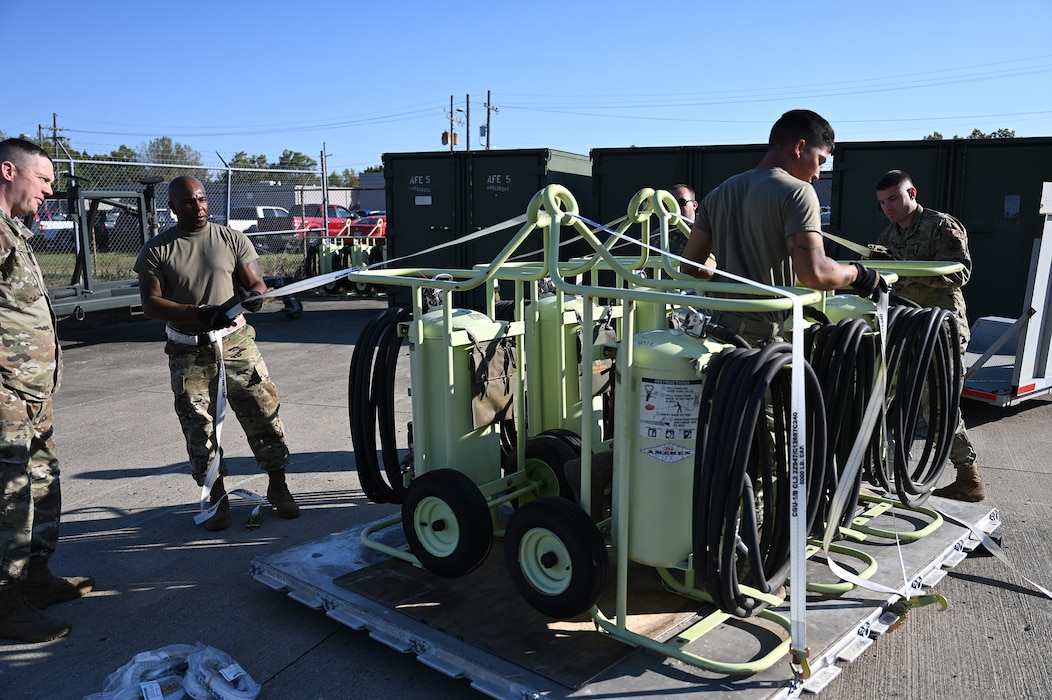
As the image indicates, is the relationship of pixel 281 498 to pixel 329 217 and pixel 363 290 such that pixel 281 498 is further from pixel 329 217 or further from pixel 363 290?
pixel 329 217

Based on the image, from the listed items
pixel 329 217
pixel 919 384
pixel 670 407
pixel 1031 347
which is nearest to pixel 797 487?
pixel 670 407

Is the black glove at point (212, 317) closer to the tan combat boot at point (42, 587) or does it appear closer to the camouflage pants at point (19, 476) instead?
the camouflage pants at point (19, 476)

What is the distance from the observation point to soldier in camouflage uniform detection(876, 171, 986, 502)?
15.3ft

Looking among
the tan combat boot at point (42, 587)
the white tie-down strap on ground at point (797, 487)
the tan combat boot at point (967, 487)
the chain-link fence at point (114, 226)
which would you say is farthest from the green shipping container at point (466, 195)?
the white tie-down strap on ground at point (797, 487)

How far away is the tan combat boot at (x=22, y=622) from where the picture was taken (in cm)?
334

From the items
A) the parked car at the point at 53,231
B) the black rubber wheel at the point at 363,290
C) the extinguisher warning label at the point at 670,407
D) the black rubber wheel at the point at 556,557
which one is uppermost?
the parked car at the point at 53,231

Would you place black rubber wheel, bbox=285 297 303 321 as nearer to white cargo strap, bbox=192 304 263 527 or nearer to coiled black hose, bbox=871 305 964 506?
white cargo strap, bbox=192 304 263 527

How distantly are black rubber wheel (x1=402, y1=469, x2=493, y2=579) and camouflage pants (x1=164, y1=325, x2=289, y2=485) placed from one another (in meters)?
1.48

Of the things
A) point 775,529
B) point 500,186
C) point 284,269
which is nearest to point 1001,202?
point 500,186

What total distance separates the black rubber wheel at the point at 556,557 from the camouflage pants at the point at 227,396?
2.05 meters

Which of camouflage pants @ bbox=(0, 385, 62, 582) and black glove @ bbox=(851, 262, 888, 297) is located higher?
black glove @ bbox=(851, 262, 888, 297)

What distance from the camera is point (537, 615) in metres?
3.16

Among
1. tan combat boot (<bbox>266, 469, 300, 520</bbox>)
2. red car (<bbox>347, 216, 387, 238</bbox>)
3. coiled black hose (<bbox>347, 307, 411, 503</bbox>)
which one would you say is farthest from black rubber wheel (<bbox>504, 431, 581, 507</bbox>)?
red car (<bbox>347, 216, 387, 238</bbox>)

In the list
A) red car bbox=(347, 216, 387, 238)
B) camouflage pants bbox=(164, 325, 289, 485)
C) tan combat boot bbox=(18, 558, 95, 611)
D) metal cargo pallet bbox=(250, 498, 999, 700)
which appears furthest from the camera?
red car bbox=(347, 216, 387, 238)
